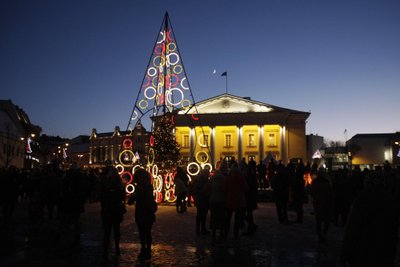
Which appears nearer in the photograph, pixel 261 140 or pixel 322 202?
pixel 322 202

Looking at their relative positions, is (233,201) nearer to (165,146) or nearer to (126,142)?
(126,142)

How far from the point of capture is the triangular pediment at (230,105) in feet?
211

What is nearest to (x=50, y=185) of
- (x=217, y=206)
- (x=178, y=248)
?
(x=217, y=206)

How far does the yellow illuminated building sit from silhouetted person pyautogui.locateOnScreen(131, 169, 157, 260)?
175 feet

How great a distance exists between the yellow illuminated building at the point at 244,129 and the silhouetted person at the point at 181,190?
140 ft

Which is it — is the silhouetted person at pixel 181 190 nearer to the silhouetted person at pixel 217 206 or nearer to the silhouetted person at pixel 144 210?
the silhouetted person at pixel 217 206

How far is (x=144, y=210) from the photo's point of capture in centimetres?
915

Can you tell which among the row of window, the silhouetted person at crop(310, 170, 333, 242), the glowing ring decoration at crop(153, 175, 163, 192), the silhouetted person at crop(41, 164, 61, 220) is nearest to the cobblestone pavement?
the silhouetted person at crop(310, 170, 333, 242)

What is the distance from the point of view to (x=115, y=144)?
318 ft

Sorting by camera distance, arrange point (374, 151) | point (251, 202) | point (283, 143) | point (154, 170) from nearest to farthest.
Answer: point (251, 202)
point (154, 170)
point (283, 143)
point (374, 151)

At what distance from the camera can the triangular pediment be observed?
64.3 m

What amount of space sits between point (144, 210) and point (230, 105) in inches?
2214

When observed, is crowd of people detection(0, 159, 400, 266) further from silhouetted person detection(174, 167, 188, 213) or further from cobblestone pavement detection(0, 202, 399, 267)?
cobblestone pavement detection(0, 202, 399, 267)

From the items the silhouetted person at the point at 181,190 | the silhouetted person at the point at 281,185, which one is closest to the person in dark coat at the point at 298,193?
the silhouetted person at the point at 281,185
